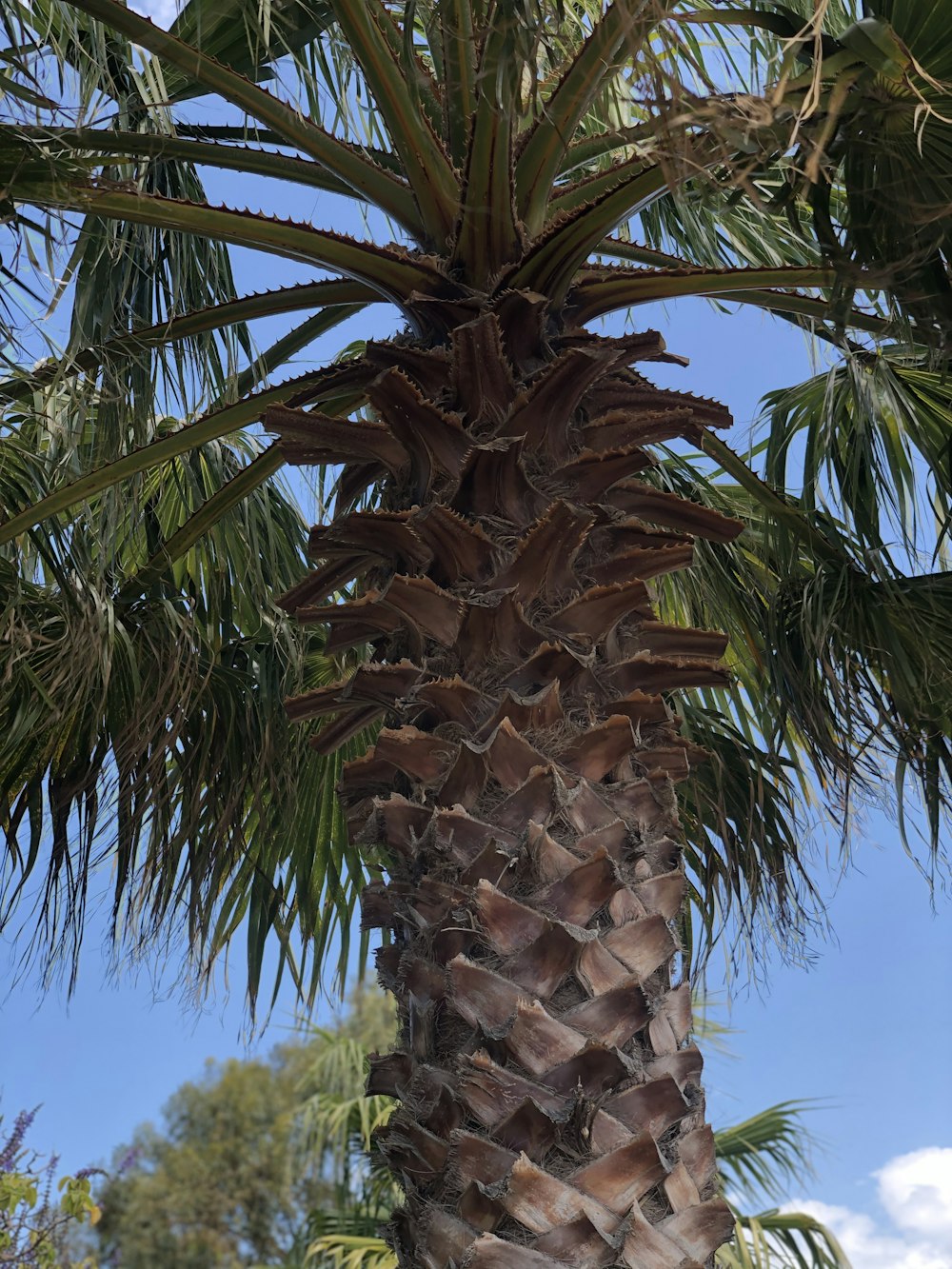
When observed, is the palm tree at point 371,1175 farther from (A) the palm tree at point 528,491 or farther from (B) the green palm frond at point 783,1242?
(A) the palm tree at point 528,491

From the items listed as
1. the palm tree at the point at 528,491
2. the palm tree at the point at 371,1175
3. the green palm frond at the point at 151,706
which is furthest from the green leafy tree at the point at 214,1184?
the palm tree at the point at 528,491

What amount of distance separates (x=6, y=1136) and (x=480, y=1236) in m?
5.23

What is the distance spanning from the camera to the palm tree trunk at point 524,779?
223cm

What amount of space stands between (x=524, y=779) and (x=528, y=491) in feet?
2.31

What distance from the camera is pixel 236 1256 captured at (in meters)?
19.2

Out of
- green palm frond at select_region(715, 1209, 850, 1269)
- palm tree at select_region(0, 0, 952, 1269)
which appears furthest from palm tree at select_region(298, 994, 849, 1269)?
palm tree at select_region(0, 0, 952, 1269)

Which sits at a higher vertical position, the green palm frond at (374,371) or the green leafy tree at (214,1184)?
the green leafy tree at (214,1184)

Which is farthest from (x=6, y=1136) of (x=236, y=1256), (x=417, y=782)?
(x=236, y=1256)

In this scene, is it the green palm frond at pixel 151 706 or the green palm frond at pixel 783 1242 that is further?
the green palm frond at pixel 783 1242

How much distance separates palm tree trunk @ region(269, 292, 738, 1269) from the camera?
2.23 metres

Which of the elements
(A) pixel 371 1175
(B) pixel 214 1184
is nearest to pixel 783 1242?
(A) pixel 371 1175

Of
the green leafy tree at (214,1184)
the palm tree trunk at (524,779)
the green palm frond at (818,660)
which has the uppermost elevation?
the green leafy tree at (214,1184)

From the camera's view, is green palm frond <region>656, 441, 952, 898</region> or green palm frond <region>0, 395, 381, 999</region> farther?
green palm frond <region>656, 441, 952, 898</region>

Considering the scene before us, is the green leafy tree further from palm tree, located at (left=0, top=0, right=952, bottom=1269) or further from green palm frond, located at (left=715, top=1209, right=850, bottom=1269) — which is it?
palm tree, located at (left=0, top=0, right=952, bottom=1269)
